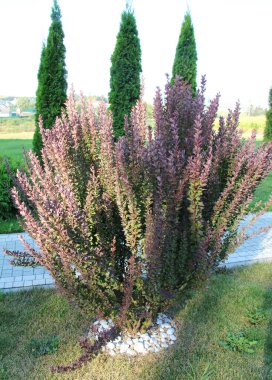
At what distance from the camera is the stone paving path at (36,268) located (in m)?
4.90

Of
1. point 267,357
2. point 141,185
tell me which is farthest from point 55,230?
point 267,357

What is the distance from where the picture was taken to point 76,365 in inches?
108

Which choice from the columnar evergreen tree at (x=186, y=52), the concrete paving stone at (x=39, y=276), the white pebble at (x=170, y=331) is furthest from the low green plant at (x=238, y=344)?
the columnar evergreen tree at (x=186, y=52)

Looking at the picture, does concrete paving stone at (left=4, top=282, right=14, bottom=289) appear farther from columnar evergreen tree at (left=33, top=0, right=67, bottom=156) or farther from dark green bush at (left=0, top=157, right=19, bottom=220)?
columnar evergreen tree at (left=33, top=0, right=67, bottom=156)

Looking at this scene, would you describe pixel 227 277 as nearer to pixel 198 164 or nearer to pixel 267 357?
pixel 267 357

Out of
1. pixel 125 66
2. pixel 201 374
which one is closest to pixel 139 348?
pixel 201 374

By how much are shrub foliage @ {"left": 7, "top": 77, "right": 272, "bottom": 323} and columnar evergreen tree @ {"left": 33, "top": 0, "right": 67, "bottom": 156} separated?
627 cm

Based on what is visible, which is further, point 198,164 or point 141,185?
point 141,185

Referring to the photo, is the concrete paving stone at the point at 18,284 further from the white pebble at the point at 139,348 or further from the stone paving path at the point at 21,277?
the white pebble at the point at 139,348

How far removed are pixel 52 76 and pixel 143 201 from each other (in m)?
7.40

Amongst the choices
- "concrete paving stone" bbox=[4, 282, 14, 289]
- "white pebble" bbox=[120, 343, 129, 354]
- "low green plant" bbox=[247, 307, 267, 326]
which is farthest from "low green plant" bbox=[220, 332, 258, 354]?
"concrete paving stone" bbox=[4, 282, 14, 289]

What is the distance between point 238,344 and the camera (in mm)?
3512

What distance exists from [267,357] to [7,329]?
2668 mm

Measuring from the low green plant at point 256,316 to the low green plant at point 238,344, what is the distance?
14.9 inches
